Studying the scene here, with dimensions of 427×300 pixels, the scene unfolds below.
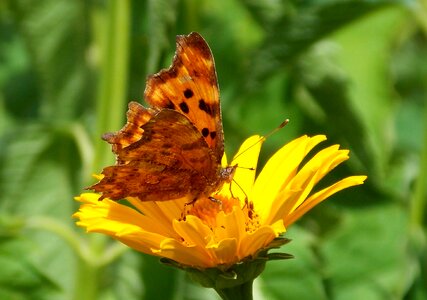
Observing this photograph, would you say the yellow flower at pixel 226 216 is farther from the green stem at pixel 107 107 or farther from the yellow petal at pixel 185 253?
the green stem at pixel 107 107

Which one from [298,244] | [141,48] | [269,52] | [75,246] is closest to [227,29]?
[141,48]

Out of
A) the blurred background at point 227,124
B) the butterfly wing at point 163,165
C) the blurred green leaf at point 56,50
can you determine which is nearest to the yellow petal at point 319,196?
the butterfly wing at point 163,165

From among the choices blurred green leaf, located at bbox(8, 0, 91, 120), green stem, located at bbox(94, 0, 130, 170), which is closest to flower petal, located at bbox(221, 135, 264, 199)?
green stem, located at bbox(94, 0, 130, 170)

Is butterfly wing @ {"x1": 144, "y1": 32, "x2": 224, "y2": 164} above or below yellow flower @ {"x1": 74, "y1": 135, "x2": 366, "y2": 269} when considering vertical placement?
above

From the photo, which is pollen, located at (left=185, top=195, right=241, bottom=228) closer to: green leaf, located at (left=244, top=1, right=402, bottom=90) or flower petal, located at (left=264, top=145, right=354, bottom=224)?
flower petal, located at (left=264, top=145, right=354, bottom=224)

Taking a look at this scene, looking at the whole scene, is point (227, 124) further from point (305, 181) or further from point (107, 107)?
point (305, 181)

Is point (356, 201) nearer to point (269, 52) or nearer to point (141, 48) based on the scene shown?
point (269, 52)
